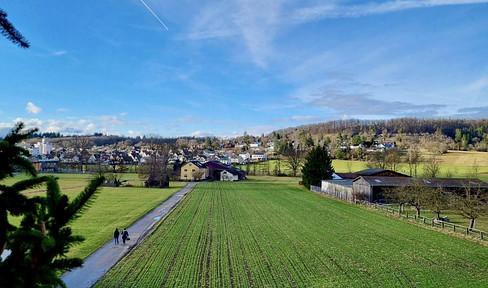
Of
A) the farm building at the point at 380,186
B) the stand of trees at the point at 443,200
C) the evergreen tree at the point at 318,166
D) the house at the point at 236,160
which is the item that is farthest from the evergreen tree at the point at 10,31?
the house at the point at 236,160

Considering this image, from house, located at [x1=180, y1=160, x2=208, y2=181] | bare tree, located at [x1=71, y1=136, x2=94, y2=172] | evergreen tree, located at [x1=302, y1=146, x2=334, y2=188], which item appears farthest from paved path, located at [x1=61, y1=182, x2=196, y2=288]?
bare tree, located at [x1=71, y1=136, x2=94, y2=172]

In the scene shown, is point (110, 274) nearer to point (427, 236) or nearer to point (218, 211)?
point (218, 211)

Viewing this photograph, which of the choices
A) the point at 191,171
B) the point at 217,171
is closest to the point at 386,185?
the point at 217,171

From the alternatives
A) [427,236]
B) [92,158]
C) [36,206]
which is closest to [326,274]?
[427,236]

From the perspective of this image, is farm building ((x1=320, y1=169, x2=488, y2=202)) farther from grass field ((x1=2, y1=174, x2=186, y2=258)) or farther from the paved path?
the paved path

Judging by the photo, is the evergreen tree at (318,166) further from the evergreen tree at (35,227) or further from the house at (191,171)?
the evergreen tree at (35,227)

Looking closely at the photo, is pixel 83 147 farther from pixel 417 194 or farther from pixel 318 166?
pixel 417 194

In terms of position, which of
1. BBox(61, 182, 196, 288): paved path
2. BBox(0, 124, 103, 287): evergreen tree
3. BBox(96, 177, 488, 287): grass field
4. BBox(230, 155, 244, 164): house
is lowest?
BBox(96, 177, 488, 287): grass field
